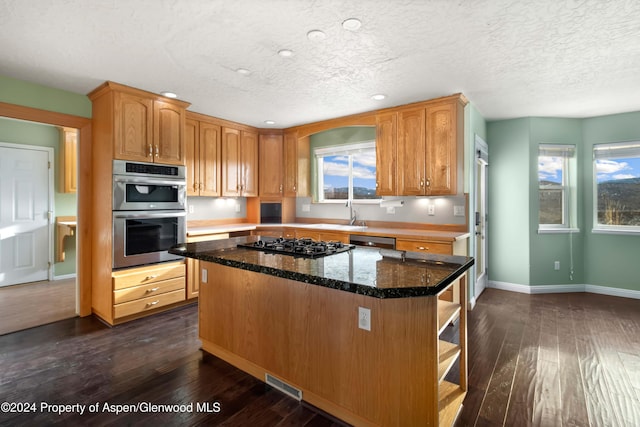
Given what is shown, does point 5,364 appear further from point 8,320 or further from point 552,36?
point 552,36

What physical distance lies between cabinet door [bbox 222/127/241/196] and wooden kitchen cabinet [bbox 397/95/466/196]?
2428mm

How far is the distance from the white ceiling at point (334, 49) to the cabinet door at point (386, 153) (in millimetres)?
322

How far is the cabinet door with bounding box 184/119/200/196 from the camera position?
4230 mm

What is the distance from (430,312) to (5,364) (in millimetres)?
3237

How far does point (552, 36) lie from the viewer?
229 cm

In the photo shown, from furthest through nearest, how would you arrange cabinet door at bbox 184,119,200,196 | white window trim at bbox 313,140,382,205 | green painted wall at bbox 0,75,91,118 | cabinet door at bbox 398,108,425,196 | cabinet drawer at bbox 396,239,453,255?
white window trim at bbox 313,140,382,205 < cabinet door at bbox 184,119,200,196 < cabinet door at bbox 398,108,425,196 < cabinet drawer at bbox 396,239,453,255 < green painted wall at bbox 0,75,91,118

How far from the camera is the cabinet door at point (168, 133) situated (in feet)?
11.7

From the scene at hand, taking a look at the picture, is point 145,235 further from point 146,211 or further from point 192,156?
point 192,156

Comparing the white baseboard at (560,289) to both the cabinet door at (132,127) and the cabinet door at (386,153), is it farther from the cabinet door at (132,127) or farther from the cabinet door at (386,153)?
the cabinet door at (132,127)

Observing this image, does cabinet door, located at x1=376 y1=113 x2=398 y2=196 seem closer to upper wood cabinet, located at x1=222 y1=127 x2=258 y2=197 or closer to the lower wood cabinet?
upper wood cabinet, located at x1=222 y1=127 x2=258 y2=197

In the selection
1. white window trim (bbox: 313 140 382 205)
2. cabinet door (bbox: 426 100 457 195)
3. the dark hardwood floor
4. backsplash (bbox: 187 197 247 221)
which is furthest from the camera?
white window trim (bbox: 313 140 382 205)

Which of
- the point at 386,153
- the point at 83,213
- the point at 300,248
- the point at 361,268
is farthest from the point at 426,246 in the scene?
the point at 83,213

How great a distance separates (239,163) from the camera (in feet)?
16.1

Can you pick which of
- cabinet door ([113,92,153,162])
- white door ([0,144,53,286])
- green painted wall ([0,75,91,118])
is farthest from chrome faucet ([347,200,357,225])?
white door ([0,144,53,286])
